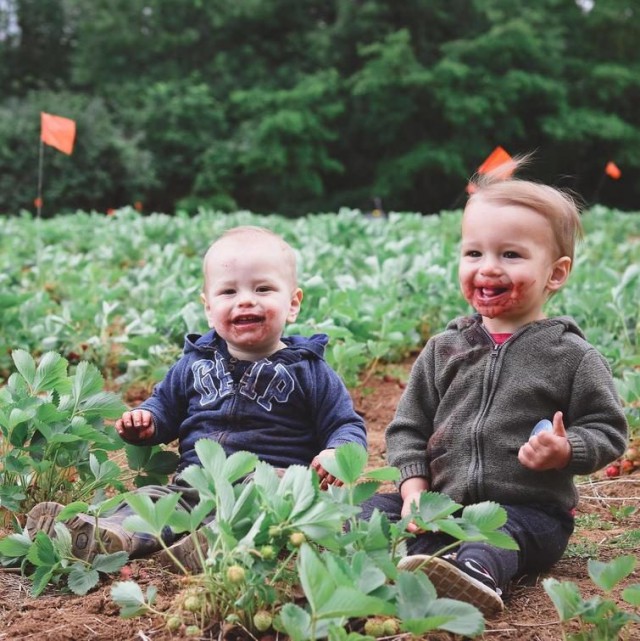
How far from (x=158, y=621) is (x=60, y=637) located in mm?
194

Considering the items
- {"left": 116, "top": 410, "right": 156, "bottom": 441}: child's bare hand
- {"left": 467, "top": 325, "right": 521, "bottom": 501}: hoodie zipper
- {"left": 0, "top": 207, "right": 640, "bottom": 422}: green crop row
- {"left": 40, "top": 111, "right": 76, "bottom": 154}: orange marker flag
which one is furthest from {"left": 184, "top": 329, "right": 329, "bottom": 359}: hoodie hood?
{"left": 40, "top": 111, "right": 76, "bottom": 154}: orange marker flag

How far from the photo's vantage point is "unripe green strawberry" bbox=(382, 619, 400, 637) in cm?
167

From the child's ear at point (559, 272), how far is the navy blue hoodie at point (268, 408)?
25.2 inches

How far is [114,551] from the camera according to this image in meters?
2.23

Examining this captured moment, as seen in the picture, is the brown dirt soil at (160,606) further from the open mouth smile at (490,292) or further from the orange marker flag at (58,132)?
the orange marker flag at (58,132)

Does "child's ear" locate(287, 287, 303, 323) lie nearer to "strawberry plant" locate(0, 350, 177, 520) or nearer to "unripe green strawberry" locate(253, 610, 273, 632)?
"strawberry plant" locate(0, 350, 177, 520)

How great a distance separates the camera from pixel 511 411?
228cm

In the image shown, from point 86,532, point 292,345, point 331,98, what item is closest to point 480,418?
point 292,345

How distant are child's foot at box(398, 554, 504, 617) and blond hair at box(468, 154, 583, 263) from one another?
2.98ft

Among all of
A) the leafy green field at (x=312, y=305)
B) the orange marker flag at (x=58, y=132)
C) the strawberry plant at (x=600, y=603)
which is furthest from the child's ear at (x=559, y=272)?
the orange marker flag at (x=58, y=132)

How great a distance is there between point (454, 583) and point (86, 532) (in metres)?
0.89

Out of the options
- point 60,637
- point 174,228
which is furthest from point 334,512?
point 174,228

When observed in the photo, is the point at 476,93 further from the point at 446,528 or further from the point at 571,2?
the point at 446,528

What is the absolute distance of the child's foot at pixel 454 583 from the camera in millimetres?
1837
